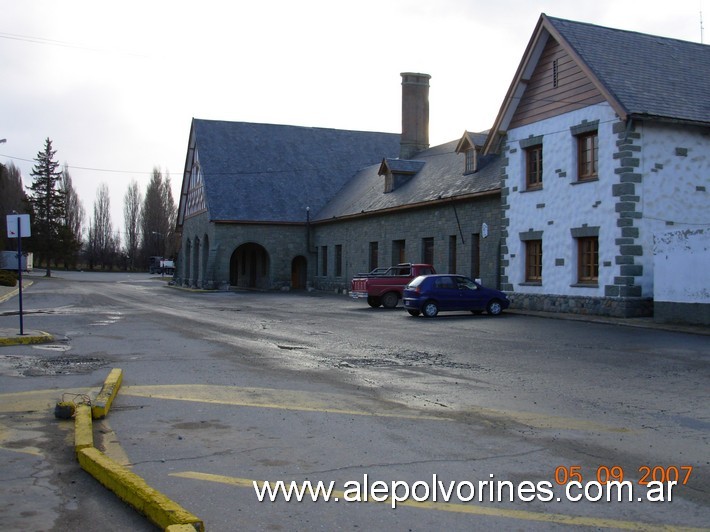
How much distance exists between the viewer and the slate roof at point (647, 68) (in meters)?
23.1

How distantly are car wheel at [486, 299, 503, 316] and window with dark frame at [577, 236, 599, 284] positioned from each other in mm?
2713

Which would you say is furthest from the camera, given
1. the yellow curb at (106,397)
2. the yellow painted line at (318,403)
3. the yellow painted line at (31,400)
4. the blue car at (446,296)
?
the blue car at (446,296)

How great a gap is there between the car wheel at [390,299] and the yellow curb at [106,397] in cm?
1974

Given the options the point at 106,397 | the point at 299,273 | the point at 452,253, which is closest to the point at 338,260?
the point at 299,273

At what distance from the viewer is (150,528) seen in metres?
4.87

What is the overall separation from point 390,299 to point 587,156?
30.9 feet

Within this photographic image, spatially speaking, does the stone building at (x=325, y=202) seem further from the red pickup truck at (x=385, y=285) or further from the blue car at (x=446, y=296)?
the blue car at (x=446, y=296)

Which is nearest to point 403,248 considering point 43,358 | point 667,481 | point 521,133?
point 521,133

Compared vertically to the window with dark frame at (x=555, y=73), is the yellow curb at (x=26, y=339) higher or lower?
lower

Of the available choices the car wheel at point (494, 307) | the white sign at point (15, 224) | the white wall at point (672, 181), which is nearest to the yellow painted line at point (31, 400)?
the white sign at point (15, 224)

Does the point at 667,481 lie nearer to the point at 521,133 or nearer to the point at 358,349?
the point at 358,349

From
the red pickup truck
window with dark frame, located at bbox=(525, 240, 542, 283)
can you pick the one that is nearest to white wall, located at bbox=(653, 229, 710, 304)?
window with dark frame, located at bbox=(525, 240, 542, 283)

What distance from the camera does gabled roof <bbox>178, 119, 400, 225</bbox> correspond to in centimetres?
5084

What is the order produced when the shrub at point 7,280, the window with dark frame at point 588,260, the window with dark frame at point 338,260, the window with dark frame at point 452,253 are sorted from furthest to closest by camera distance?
the shrub at point 7,280
the window with dark frame at point 338,260
the window with dark frame at point 452,253
the window with dark frame at point 588,260
